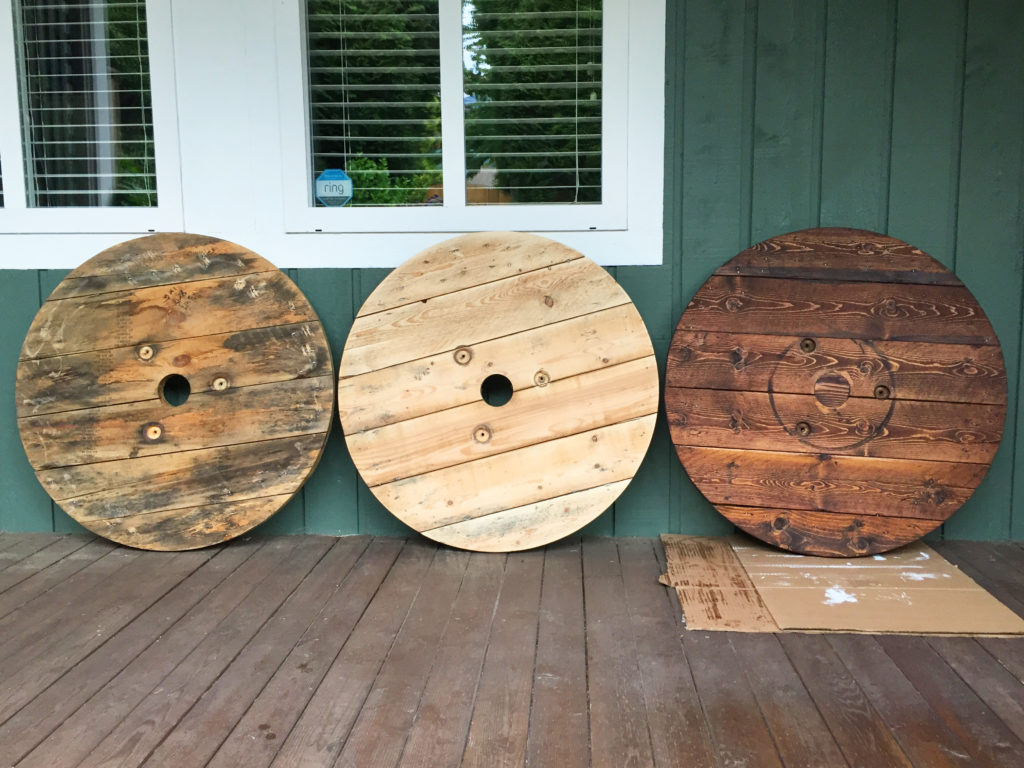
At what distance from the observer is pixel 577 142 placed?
8.92 feet

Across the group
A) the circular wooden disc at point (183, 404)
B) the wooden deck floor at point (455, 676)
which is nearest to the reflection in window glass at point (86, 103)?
the circular wooden disc at point (183, 404)

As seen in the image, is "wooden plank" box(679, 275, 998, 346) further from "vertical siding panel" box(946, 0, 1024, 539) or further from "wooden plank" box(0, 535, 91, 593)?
"wooden plank" box(0, 535, 91, 593)

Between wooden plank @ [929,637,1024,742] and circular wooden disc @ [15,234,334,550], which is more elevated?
circular wooden disc @ [15,234,334,550]

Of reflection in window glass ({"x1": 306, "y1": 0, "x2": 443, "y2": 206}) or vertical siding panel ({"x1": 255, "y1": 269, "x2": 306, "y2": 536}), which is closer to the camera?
reflection in window glass ({"x1": 306, "y1": 0, "x2": 443, "y2": 206})

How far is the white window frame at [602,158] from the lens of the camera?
2.62m

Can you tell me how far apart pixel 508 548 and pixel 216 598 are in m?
0.85

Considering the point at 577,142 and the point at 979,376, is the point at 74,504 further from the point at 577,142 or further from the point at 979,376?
the point at 979,376

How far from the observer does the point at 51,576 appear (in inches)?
95.9

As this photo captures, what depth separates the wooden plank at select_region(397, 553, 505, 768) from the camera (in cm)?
152

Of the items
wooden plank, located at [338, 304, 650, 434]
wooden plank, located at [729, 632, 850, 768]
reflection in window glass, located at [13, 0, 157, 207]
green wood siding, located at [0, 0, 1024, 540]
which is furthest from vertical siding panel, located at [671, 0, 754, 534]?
reflection in window glass, located at [13, 0, 157, 207]

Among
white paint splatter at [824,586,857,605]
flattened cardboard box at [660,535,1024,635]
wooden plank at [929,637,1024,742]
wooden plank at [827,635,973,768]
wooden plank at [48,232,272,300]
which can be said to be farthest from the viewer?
wooden plank at [48,232,272,300]

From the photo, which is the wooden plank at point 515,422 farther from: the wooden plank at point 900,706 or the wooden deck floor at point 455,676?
the wooden plank at point 900,706

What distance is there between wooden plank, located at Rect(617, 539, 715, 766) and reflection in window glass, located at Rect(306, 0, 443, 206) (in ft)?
4.62

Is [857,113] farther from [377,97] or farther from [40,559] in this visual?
[40,559]
